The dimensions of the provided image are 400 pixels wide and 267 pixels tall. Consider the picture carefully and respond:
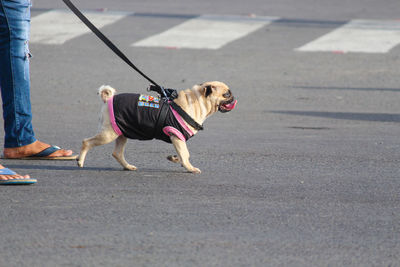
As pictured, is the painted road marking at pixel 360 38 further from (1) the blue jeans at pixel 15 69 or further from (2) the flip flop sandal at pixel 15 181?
(2) the flip flop sandal at pixel 15 181

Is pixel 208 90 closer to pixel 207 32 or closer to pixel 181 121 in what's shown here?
pixel 181 121

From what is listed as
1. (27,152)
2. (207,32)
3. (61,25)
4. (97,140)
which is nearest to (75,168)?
(97,140)

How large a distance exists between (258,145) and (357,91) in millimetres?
4070

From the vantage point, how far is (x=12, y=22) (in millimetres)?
7238

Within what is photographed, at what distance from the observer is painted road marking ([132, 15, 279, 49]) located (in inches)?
611

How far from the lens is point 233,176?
6.93 metres

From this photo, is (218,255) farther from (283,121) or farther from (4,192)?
(283,121)

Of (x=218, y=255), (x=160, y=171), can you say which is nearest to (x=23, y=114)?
(x=160, y=171)

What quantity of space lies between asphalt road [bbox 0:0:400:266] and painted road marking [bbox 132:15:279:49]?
753 mm

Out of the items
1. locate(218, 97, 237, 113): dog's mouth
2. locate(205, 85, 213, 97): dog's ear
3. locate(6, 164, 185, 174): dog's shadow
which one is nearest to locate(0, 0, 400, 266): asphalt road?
locate(6, 164, 185, 174): dog's shadow

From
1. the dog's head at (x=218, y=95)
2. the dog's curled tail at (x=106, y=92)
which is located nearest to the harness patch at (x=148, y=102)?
the dog's curled tail at (x=106, y=92)

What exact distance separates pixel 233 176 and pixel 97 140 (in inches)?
44.7

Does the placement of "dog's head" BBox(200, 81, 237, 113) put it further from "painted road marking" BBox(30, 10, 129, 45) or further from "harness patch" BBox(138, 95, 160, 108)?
"painted road marking" BBox(30, 10, 129, 45)

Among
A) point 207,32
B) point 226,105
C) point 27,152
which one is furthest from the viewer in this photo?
point 207,32
